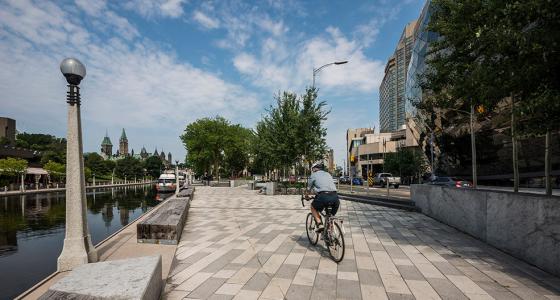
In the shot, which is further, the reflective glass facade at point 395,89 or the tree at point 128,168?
the reflective glass facade at point 395,89

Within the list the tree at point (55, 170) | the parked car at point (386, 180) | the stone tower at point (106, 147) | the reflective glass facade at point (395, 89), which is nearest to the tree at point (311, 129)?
the parked car at point (386, 180)

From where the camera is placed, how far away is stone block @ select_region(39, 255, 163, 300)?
9.47 feet

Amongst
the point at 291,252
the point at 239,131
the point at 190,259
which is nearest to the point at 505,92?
the point at 291,252

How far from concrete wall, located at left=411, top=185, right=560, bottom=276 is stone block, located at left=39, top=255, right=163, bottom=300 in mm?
5925

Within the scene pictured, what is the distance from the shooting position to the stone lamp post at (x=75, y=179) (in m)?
5.52

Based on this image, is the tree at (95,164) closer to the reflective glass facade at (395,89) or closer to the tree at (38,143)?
the tree at (38,143)

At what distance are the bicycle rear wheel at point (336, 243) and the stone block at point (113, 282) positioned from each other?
122 inches

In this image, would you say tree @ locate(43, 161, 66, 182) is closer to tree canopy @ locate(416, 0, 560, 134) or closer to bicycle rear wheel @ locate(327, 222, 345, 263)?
bicycle rear wheel @ locate(327, 222, 345, 263)

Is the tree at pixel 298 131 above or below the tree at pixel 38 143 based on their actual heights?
below

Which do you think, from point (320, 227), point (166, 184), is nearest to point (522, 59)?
point (320, 227)

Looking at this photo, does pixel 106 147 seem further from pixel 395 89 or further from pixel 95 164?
pixel 395 89

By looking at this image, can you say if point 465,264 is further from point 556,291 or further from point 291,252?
point 291,252

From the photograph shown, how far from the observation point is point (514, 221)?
5930 millimetres

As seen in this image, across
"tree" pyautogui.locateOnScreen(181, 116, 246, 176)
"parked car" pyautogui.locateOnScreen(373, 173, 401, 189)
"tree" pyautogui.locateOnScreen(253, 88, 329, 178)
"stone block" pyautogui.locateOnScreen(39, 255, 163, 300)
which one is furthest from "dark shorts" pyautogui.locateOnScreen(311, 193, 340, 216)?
"tree" pyautogui.locateOnScreen(181, 116, 246, 176)
